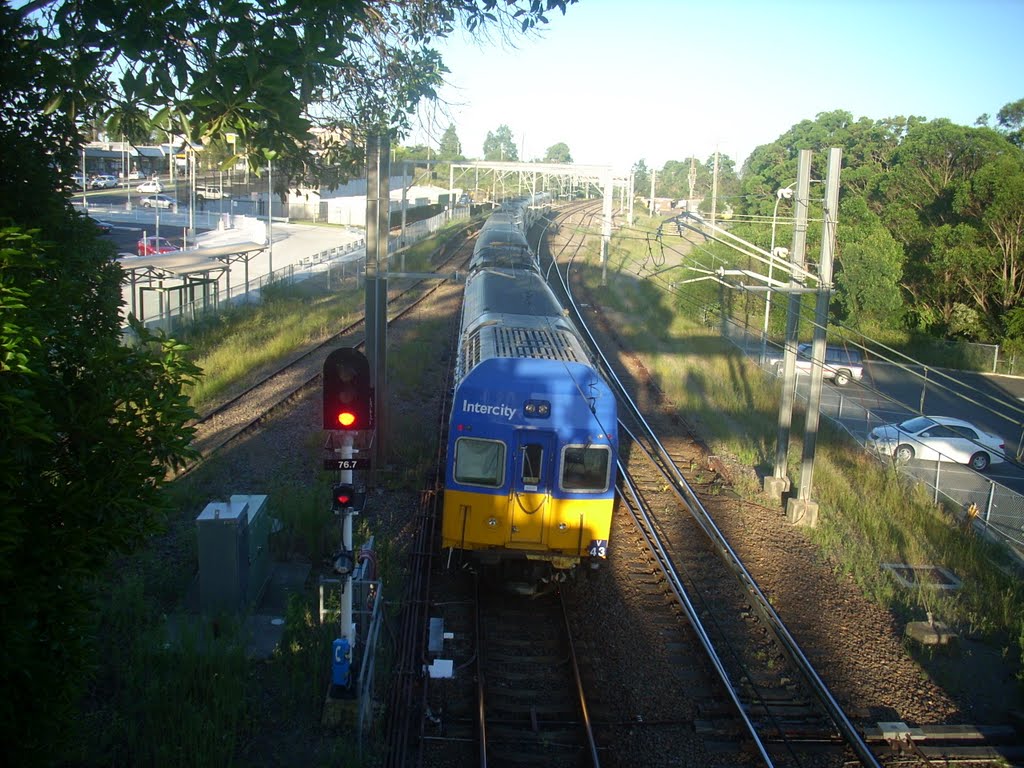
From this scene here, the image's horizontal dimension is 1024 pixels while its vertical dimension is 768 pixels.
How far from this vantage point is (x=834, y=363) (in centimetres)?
2767

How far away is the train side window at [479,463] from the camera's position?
367 inches

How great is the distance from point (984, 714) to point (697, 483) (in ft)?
21.6

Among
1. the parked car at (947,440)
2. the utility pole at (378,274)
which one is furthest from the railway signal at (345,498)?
the parked car at (947,440)

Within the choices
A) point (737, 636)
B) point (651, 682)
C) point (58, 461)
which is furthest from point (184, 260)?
point (58, 461)

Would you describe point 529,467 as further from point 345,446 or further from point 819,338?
point 819,338

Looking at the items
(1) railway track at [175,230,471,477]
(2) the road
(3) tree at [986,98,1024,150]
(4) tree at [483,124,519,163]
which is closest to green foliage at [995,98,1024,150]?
(3) tree at [986,98,1024,150]

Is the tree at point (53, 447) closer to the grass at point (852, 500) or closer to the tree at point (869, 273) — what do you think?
the grass at point (852, 500)

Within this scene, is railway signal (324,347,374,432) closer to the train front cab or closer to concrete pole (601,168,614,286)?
the train front cab

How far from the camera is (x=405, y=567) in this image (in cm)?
1034

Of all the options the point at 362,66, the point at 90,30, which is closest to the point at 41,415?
the point at 90,30

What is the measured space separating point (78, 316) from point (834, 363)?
2584 centimetres

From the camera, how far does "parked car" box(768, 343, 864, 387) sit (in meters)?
23.6

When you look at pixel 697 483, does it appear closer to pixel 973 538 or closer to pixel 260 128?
pixel 973 538

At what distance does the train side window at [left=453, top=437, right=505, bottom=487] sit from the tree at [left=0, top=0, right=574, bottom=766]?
401 centimetres
